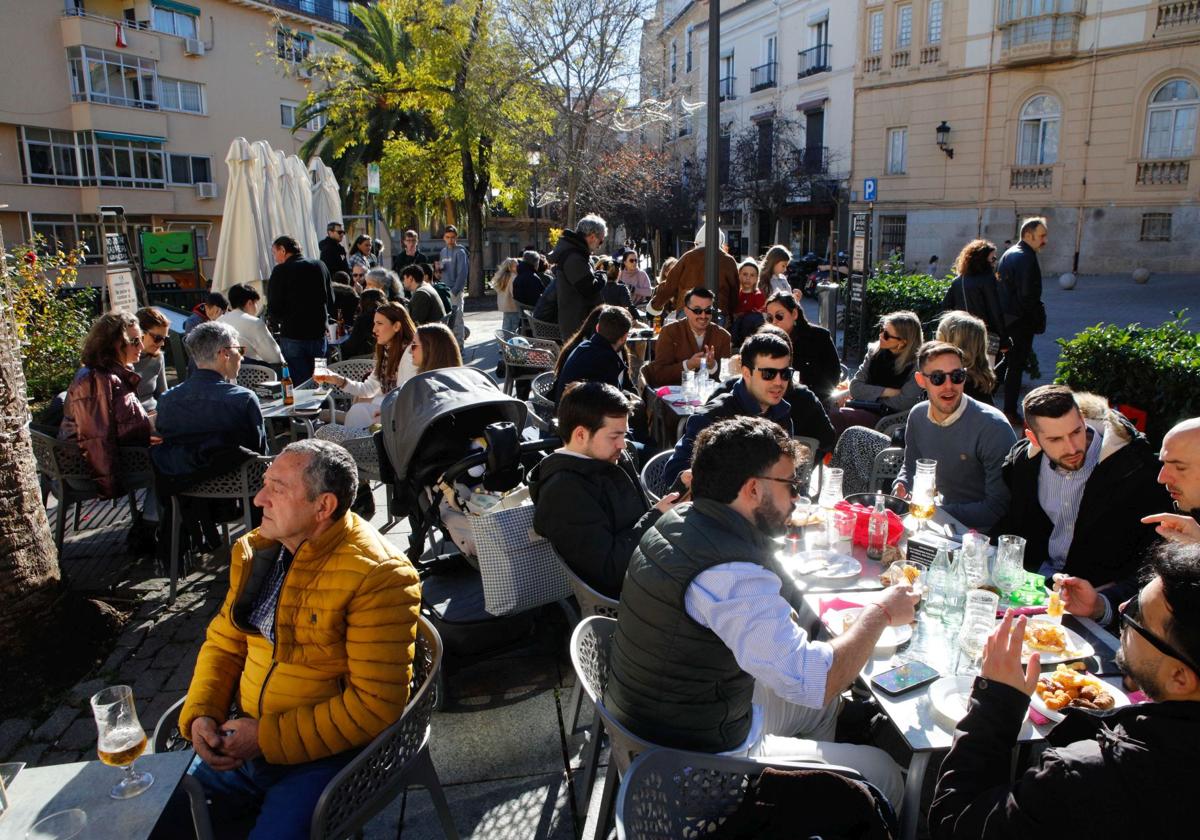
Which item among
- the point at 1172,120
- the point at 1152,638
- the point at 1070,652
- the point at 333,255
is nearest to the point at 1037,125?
the point at 1172,120

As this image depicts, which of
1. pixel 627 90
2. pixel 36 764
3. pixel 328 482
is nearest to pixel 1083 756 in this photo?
pixel 328 482

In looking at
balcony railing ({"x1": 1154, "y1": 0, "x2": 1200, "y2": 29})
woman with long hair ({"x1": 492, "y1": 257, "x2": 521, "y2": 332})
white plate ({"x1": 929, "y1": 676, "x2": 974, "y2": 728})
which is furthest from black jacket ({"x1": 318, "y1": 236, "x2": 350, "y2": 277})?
balcony railing ({"x1": 1154, "y1": 0, "x2": 1200, "y2": 29})

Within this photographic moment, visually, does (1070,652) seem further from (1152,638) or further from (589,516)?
(589,516)

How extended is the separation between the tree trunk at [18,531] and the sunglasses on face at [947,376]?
4.67 meters

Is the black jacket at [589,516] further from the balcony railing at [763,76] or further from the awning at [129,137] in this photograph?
the balcony railing at [763,76]

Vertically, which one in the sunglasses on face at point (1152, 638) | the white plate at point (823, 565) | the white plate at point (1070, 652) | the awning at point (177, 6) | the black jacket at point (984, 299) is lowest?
the white plate at point (1070, 652)

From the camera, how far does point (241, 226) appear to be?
10.7 metres

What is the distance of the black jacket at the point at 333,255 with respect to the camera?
12281 mm

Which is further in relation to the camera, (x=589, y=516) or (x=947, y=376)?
(x=947, y=376)

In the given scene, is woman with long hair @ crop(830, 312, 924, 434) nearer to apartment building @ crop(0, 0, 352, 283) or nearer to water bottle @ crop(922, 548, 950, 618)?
water bottle @ crop(922, 548, 950, 618)

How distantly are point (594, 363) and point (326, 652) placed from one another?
12.6ft

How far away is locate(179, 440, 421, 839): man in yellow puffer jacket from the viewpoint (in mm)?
2451

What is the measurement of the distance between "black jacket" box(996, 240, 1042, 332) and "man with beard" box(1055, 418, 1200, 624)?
5.73 meters

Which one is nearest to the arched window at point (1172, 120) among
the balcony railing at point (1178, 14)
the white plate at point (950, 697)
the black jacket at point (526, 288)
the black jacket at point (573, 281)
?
the balcony railing at point (1178, 14)
